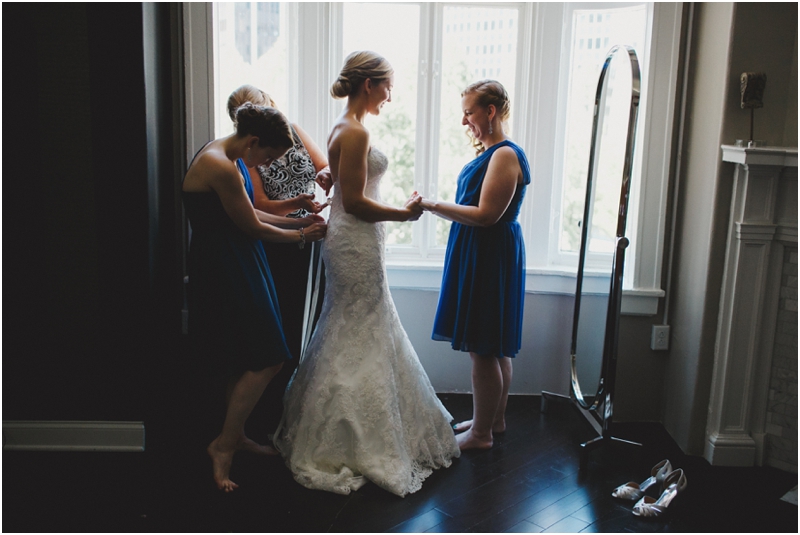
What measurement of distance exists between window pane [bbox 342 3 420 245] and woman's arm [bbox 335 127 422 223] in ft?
2.50

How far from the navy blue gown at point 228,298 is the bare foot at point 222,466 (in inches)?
11.6

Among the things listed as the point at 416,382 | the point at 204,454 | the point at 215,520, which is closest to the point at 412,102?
the point at 416,382

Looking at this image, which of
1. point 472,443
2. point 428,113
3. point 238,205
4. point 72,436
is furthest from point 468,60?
point 72,436

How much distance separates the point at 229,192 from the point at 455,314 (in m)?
1.04

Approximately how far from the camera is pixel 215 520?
2.37 m

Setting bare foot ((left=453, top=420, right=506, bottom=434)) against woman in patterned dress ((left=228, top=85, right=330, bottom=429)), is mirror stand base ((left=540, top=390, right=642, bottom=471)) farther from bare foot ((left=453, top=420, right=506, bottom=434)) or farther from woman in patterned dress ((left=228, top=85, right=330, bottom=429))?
woman in patterned dress ((left=228, top=85, right=330, bottom=429))

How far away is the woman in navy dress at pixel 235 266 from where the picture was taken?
2475 millimetres

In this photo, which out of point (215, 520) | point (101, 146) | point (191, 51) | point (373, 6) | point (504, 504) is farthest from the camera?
point (373, 6)

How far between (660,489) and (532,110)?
177 centimetres

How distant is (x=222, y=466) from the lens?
2.64m

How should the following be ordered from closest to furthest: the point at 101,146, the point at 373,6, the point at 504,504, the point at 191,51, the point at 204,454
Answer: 1. the point at 504,504
2. the point at 101,146
3. the point at 204,454
4. the point at 191,51
5. the point at 373,6

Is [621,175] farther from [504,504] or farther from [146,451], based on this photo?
[146,451]

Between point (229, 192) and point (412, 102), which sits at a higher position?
point (412, 102)

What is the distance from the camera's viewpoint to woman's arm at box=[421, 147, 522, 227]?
2727mm
